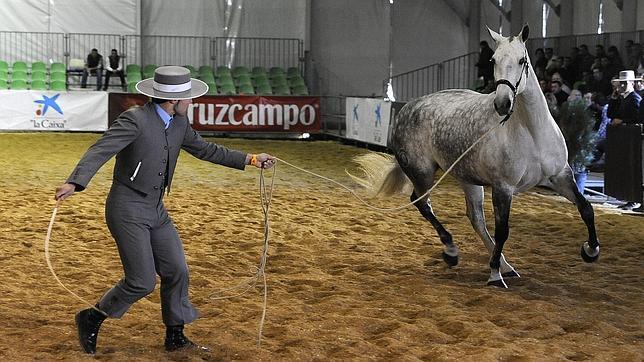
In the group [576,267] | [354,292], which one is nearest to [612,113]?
[576,267]

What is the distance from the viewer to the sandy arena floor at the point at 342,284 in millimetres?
5580

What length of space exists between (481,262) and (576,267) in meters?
0.85

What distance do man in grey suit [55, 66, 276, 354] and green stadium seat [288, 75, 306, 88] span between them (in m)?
21.2

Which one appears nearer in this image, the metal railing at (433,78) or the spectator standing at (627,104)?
the spectator standing at (627,104)

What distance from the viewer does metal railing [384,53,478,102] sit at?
26.0 metres

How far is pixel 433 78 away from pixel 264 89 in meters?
4.89

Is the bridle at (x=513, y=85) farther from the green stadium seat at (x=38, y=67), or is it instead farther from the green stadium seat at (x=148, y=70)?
the green stadium seat at (x=38, y=67)

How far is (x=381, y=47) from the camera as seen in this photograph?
27359 millimetres

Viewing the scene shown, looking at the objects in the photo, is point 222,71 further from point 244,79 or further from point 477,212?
point 477,212

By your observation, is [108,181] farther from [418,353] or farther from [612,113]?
[418,353]

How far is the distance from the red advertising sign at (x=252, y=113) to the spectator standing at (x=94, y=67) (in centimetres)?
157

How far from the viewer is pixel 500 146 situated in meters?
7.33

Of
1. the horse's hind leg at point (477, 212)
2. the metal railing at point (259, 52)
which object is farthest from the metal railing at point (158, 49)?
the horse's hind leg at point (477, 212)

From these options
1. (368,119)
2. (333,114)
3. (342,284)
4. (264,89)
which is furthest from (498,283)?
(264,89)
